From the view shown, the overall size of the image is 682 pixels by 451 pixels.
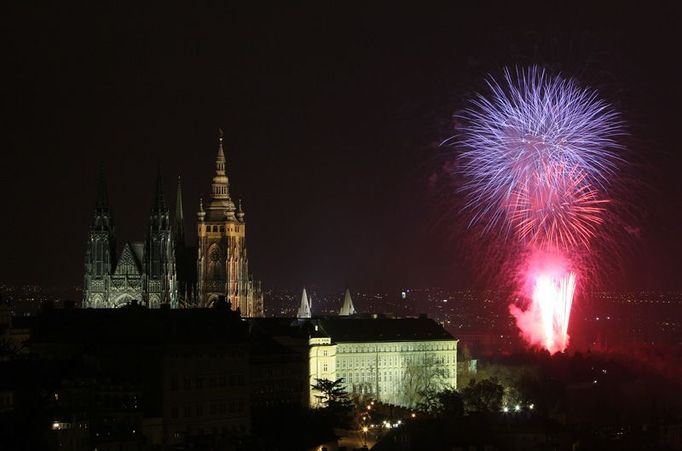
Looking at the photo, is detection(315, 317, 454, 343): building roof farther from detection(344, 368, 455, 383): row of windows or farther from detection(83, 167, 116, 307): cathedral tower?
detection(83, 167, 116, 307): cathedral tower

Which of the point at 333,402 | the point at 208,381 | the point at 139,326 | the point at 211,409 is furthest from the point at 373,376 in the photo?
the point at 211,409

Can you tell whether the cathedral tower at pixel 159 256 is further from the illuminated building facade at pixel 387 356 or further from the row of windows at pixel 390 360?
the row of windows at pixel 390 360

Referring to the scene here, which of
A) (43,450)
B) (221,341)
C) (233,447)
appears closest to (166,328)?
(221,341)

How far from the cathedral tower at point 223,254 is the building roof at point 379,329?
9.32 metres

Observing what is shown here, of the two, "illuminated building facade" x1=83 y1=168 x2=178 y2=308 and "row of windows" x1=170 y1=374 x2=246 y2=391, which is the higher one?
"illuminated building facade" x1=83 y1=168 x2=178 y2=308

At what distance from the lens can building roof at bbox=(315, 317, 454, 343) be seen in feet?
526

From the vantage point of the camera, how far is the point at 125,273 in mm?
170500

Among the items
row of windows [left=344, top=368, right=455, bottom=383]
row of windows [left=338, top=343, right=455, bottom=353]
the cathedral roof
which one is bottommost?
row of windows [left=344, top=368, right=455, bottom=383]

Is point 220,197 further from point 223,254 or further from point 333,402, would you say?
point 333,402

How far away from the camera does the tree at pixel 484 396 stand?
132250mm

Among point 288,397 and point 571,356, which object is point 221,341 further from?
point 571,356

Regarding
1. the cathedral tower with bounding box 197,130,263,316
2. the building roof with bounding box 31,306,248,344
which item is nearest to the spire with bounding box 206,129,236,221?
the cathedral tower with bounding box 197,130,263,316

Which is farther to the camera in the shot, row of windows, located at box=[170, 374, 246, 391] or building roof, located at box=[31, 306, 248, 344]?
building roof, located at box=[31, 306, 248, 344]

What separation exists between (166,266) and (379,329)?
1709 cm
